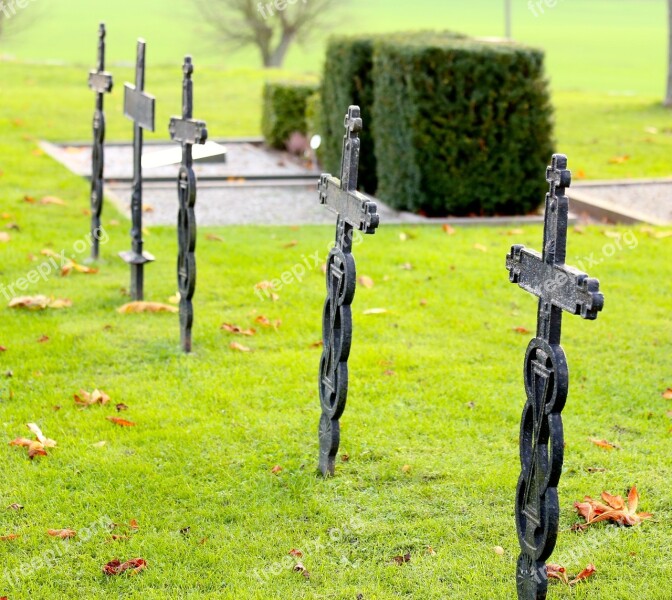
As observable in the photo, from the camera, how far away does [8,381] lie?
6.04m

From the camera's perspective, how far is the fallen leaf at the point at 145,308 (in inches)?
293

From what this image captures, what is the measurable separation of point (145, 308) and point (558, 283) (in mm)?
4596

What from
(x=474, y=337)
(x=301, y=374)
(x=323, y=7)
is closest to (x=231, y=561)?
(x=301, y=374)

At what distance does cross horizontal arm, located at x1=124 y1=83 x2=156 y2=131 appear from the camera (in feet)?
22.9

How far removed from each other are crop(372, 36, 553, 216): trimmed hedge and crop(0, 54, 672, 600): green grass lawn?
159 cm

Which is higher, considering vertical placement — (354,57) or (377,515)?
(354,57)

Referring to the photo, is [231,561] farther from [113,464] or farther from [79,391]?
[79,391]

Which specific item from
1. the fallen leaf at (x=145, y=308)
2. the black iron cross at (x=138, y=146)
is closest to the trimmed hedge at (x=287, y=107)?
the black iron cross at (x=138, y=146)

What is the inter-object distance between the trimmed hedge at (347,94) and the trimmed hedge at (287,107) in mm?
2012

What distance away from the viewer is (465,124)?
35.0 feet

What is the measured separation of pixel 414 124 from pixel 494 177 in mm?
1046

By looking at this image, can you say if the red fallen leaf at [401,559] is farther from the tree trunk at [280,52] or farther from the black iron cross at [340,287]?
the tree trunk at [280,52]

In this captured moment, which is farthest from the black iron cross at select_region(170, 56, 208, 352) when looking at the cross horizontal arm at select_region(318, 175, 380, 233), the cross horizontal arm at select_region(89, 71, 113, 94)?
the cross horizontal arm at select_region(89, 71, 113, 94)

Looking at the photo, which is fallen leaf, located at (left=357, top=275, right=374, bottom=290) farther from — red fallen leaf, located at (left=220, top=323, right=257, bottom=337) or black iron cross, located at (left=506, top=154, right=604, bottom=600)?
black iron cross, located at (left=506, top=154, right=604, bottom=600)
